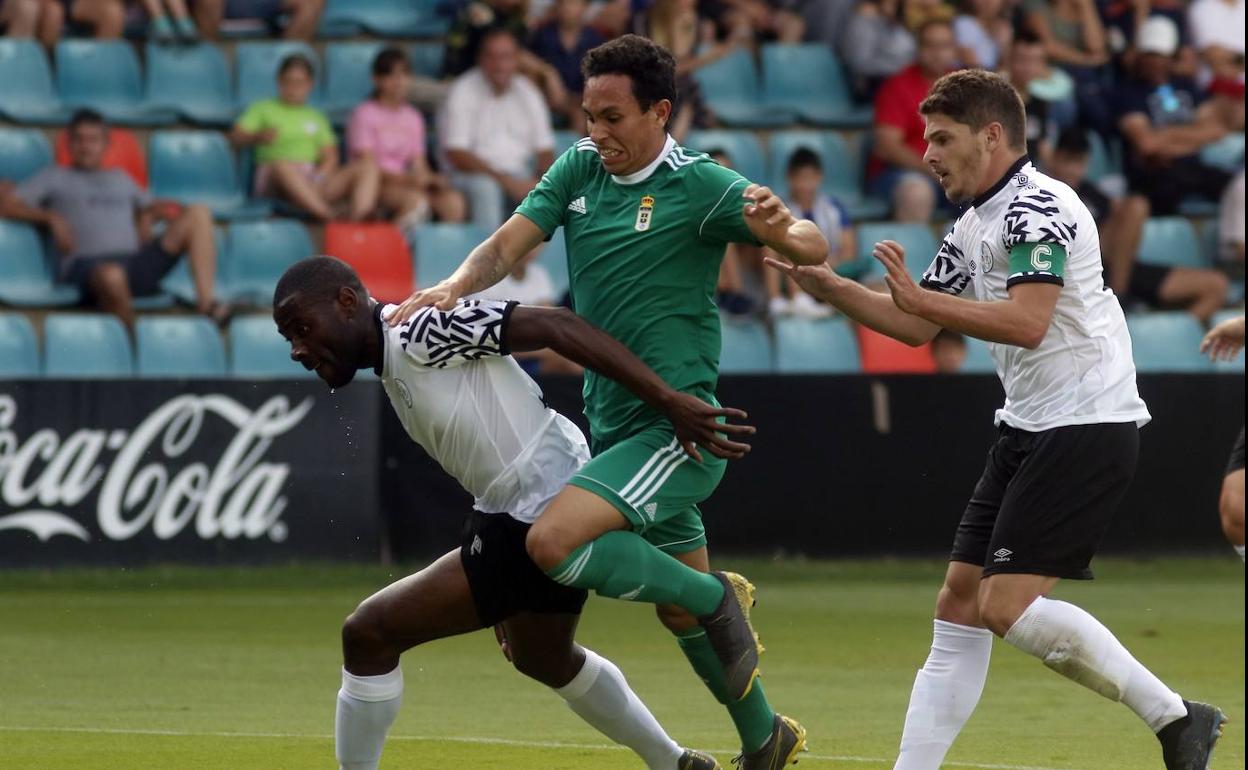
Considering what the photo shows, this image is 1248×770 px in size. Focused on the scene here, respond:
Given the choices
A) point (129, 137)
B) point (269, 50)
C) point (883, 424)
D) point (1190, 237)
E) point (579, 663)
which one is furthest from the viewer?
point (1190, 237)

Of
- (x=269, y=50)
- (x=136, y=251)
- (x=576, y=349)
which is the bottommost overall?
(x=136, y=251)

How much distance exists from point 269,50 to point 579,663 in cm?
1035

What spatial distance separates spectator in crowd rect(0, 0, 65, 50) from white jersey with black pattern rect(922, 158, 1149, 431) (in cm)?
1055

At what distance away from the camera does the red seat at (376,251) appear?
1416cm

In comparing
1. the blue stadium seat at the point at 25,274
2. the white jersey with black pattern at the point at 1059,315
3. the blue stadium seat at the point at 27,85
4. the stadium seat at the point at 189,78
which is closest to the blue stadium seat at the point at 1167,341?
the stadium seat at the point at 189,78

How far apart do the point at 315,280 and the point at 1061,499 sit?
2.22m

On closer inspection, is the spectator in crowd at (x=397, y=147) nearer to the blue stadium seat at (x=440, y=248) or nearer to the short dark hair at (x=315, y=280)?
the blue stadium seat at (x=440, y=248)

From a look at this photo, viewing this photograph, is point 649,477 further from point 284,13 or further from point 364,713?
point 284,13

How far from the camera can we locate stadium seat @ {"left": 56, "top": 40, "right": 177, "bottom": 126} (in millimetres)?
14922


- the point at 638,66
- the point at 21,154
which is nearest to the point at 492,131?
the point at 21,154

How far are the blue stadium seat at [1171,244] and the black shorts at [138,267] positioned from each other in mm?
7787

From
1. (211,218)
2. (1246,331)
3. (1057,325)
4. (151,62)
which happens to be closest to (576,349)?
(1057,325)

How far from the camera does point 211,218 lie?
14.0 m

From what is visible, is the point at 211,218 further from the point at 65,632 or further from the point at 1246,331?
the point at 1246,331
